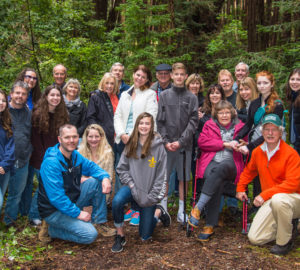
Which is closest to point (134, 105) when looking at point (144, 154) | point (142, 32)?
point (144, 154)

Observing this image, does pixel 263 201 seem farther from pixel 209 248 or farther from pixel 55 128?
pixel 55 128

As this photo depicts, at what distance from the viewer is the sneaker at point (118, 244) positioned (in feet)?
12.3

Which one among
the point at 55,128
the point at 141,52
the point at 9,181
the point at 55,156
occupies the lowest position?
the point at 9,181

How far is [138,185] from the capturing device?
12.9 feet

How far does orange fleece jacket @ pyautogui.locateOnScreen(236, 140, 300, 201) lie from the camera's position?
3.68 m

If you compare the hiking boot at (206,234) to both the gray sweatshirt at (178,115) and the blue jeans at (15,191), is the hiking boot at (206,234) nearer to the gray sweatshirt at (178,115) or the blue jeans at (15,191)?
the gray sweatshirt at (178,115)

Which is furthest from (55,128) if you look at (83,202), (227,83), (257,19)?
(257,19)

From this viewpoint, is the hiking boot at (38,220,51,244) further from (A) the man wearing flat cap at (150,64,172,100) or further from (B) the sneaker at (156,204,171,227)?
(A) the man wearing flat cap at (150,64,172,100)

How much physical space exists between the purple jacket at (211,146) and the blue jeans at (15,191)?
8.12 feet

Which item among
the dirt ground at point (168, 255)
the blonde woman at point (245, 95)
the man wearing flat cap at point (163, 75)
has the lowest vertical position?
the dirt ground at point (168, 255)

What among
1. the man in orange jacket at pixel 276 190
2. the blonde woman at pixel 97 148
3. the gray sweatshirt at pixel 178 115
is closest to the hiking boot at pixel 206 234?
the man in orange jacket at pixel 276 190

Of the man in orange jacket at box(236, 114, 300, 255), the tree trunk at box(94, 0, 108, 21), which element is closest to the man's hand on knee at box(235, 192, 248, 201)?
the man in orange jacket at box(236, 114, 300, 255)

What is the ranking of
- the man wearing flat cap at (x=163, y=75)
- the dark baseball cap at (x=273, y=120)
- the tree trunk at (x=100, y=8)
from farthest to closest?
the tree trunk at (x=100, y=8) < the man wearing flat cap at (x=163, y=75) < the dark baseball cap at (x=273, y=120)

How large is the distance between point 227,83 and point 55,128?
286cm
